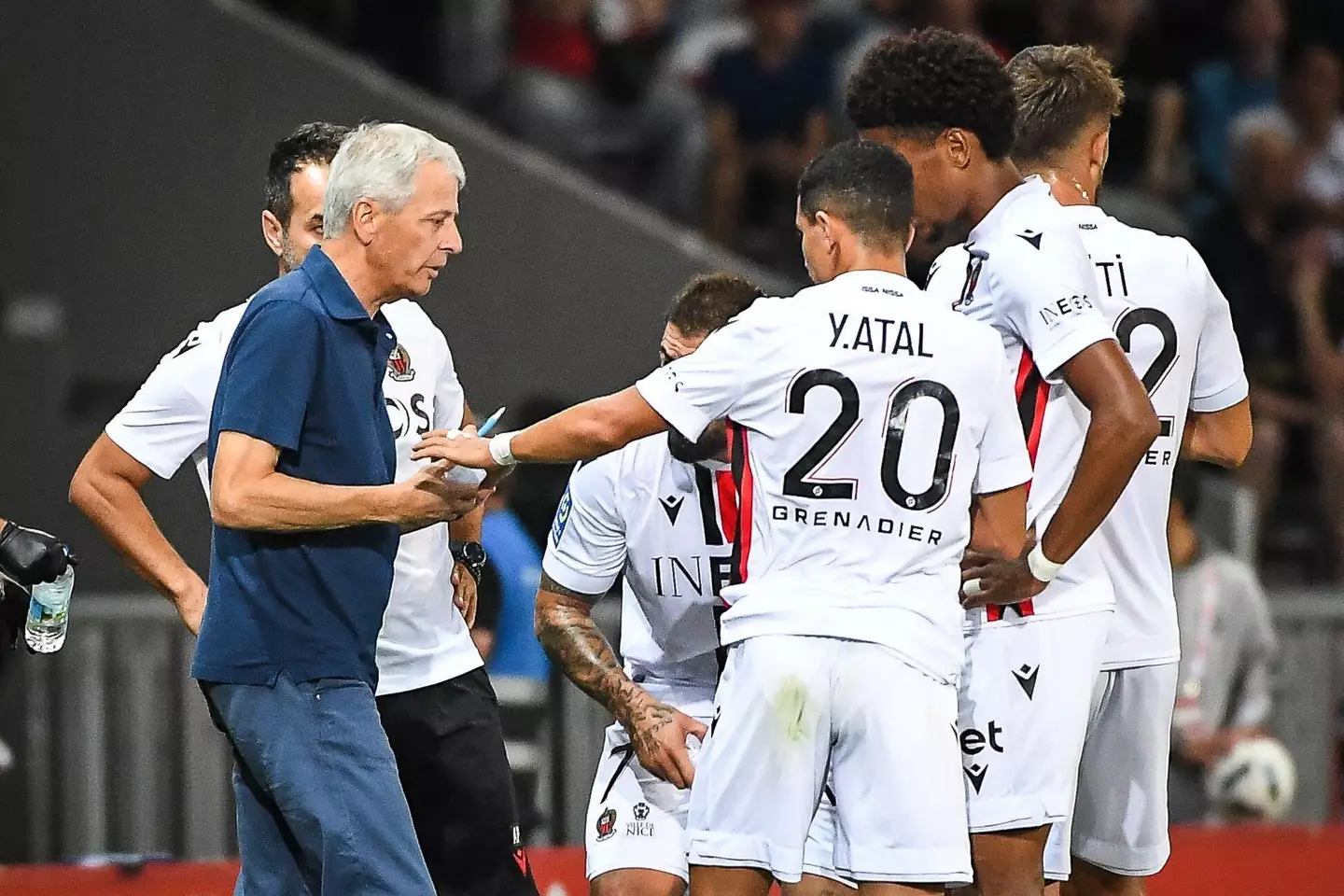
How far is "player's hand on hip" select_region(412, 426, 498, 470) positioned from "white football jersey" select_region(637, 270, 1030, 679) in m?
0.38

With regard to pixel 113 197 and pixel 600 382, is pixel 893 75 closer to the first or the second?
pixel 600 382

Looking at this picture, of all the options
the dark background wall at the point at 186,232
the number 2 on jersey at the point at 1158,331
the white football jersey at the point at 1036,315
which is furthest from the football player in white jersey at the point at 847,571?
the dark background wall at the point at 186,232

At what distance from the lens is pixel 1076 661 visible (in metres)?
4.58

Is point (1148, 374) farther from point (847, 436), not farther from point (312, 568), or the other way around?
point (312, 568)

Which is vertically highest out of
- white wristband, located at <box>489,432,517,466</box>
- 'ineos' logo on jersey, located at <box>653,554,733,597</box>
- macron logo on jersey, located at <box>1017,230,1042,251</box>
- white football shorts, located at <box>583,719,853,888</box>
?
macron logo on jersey, located at <box>1017,230,1042,251</box>

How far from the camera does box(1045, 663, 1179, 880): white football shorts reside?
15.7 feet

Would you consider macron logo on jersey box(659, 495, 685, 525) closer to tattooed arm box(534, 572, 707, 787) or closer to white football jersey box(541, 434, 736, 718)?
white football jersey box(541, 434, 736, 718)

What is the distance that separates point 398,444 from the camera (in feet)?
16.5

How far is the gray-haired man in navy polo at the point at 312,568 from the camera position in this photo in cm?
395

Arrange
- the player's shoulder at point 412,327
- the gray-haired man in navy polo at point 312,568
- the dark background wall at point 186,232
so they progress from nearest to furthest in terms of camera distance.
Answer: the gray-haired man in navy polo at point 312,568 < the player's shoulder at point 412,327 < the dark background wall at point 186,232

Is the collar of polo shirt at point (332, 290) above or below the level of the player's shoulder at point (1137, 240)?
below

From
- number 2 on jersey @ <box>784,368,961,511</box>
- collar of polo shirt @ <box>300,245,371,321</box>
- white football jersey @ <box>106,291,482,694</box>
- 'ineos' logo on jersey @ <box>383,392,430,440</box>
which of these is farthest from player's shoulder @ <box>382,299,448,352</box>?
number 2 on jersey @ <box>784,368,961,511</box>

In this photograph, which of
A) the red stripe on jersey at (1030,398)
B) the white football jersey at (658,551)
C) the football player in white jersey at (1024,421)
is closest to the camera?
the football player in white jersey at (1024,421)

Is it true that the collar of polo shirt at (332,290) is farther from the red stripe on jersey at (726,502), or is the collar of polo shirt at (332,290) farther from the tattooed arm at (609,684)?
the tattooed arm at (609,684)
